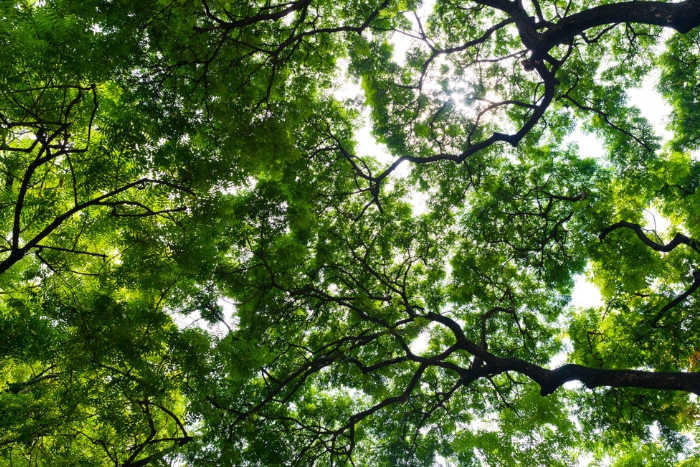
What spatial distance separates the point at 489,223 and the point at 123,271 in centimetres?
620

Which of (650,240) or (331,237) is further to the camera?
(331,237)

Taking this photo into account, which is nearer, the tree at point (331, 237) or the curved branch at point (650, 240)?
the tree at point (331, 237)

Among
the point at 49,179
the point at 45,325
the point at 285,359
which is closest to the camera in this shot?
the point at 45,325

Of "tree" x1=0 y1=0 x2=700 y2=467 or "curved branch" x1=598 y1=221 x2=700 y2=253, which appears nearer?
"tree" x1=0 y1=0 x2=700 y2=467

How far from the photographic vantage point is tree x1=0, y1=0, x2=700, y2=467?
13.9 ft

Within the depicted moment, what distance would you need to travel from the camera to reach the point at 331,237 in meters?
7.86

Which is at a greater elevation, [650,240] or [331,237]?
[331,237]

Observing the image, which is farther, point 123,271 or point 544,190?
point 544,190

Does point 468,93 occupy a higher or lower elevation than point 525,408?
higher

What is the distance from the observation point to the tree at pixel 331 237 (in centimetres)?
422

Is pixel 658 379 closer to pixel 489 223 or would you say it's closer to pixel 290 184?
pixel 489 223

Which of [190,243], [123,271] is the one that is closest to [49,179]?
[123,271]

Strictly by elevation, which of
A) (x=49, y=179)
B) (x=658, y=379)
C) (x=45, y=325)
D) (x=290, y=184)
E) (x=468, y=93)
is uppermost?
(x=468, y=93)

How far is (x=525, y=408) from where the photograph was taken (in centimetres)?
693
